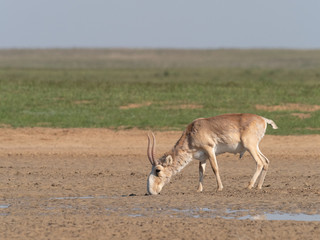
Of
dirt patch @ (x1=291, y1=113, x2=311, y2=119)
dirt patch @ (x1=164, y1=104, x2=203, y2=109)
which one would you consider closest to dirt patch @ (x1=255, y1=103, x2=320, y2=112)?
dirt patch @ (x1=291, y1=113, x2=311, y2=119)

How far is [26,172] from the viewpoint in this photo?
55.3 feet

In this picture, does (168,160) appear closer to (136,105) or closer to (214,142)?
(214,142)

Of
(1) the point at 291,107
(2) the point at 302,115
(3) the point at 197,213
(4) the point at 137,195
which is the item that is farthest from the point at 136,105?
(3) the point at 197,213

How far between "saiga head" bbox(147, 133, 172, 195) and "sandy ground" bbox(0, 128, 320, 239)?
0.22 metres

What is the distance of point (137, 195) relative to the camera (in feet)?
44.8

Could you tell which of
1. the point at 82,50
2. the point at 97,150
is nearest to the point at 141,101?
the point at 97,150

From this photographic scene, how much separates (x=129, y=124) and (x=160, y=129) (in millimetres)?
1229

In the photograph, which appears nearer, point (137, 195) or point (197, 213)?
point (197, 213)

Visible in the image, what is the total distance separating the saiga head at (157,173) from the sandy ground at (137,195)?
218 millimetres

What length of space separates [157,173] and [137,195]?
0.54 m

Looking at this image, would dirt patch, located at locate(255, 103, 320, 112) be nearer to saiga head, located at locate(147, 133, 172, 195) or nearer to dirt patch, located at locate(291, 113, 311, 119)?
dirt patch, located at locate(291, 113, 311, 119)

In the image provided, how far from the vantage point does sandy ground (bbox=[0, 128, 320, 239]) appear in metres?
10.5

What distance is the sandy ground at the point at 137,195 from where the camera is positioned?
1051cm

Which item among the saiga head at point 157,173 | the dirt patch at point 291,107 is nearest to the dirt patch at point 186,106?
the dirt patch at point 291,107
